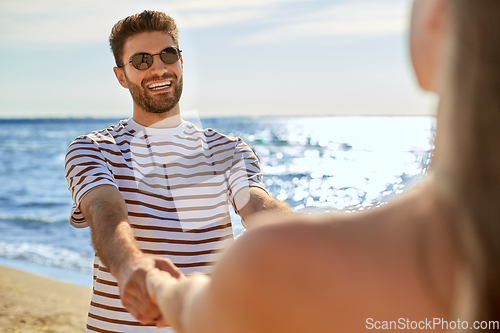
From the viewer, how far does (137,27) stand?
3.06m

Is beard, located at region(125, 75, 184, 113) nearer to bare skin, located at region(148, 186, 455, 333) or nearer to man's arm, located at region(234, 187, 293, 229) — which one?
man's arm, located at region(234, 187, 293, 229)

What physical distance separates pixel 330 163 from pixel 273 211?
25.1 m

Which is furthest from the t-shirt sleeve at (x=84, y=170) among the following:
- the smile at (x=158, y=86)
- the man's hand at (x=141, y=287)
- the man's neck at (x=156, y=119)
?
the man's hand at (x=141, y=287)

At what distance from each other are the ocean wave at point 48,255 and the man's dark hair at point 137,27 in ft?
23.7

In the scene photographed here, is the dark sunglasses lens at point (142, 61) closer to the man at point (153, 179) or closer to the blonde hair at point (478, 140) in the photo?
the man at point (153, 179)

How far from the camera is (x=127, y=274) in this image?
165 cm

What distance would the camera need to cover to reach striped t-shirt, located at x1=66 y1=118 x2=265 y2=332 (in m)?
2.44

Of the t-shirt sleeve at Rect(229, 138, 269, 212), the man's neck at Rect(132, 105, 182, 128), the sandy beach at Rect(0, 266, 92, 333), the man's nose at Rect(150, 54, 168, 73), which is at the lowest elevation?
the sandy beach at Rect(0, 266, 92, 333)

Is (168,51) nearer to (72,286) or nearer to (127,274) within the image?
(127,274)

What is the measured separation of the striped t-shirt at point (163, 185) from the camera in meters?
2.44

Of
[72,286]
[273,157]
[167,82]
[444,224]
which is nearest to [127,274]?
[444,224]

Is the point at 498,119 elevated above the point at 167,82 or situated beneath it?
situated beneath

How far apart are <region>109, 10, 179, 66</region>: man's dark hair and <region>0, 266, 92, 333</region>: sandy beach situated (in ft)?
15.3

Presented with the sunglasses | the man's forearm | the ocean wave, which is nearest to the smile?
the sunglasses
